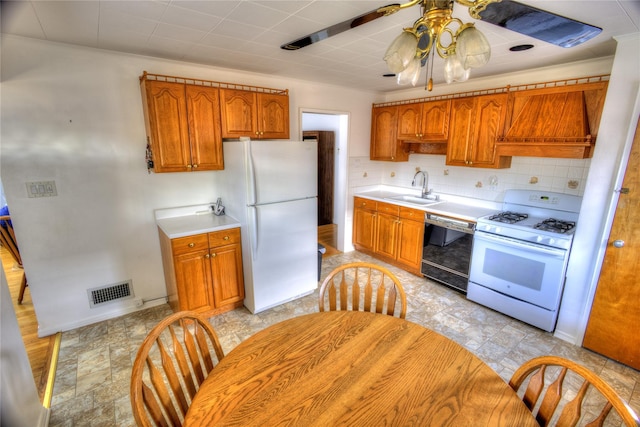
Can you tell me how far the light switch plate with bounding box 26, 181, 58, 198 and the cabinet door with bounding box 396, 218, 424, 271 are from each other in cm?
340

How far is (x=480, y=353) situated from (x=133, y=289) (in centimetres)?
311

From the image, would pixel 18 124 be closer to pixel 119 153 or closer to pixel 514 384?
pixel 119 153

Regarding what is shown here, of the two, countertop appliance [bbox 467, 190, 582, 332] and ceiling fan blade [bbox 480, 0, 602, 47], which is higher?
ceiling fan blade [bbox 480, 0, 602, 47]

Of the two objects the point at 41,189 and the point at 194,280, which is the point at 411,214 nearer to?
the point at 194,280

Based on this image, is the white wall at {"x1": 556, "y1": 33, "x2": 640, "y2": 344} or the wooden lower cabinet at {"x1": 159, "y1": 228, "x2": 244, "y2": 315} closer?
the white wall at {"x1": 556, "y1": 33, "x2": 640, "y2": 344}

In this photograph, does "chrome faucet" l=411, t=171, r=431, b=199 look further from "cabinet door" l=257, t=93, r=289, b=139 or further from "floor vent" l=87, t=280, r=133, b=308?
"floor vent" l=87, t=280, r=133, b=308

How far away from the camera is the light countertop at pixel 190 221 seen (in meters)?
2.58

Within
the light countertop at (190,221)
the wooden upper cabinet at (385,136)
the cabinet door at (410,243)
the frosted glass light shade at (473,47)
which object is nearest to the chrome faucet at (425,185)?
the wooden upper cabinet at (385,136)

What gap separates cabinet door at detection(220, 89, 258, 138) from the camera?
9.12ft

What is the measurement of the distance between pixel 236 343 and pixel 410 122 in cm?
314

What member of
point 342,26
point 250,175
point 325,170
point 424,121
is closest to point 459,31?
point 342,26

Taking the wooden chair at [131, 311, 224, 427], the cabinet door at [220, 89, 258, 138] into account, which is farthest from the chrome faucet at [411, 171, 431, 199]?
the wooden chair at [131, 311, 224, 427]

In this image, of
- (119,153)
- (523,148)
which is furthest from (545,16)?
(119,153)

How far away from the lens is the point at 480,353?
235 centimetres
